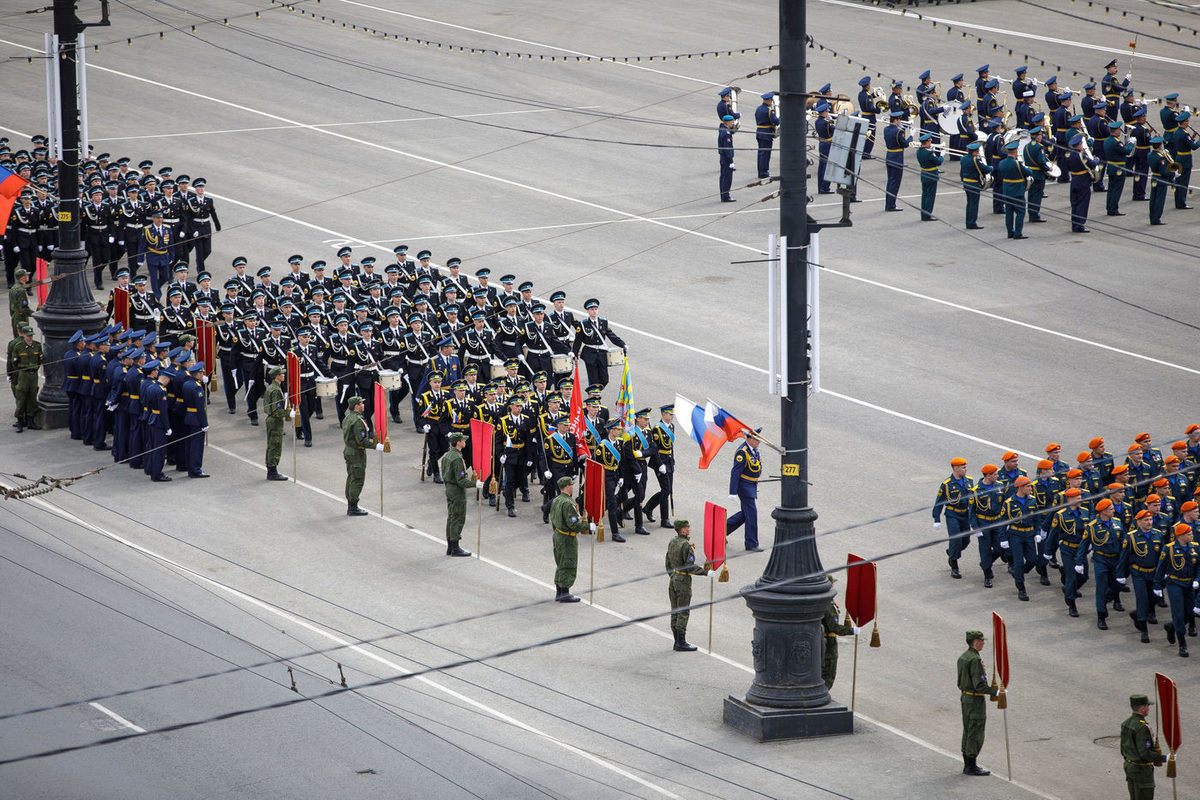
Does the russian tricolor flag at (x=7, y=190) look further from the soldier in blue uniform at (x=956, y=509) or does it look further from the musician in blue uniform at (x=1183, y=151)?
the musician in blue uniform at (x=1183, y=151)

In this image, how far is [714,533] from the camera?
18.5m

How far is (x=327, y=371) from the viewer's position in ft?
82.5

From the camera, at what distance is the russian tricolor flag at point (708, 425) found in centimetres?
1792

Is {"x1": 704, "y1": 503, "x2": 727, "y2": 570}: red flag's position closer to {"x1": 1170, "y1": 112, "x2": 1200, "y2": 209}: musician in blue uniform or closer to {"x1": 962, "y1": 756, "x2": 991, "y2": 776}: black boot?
{"x1": 962, "y1": 756, "x2": 991, "y2": 776}: black boot

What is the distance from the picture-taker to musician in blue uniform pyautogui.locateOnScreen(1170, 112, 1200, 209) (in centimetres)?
3453

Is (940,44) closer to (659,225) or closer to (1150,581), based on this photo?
(659,225)

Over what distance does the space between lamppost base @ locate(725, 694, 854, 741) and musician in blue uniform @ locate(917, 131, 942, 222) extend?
65.3ft

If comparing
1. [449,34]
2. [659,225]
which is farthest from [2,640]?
[449,34]

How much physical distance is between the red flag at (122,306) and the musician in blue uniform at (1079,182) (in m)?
18.8

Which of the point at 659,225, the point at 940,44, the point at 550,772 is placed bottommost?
the point at 550,772

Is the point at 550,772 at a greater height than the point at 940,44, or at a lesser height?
lesser

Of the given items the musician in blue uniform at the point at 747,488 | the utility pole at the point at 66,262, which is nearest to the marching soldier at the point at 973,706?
the musician in blue uniform at the point at 747,488

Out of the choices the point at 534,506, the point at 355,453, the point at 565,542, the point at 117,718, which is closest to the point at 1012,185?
the point at 534,506

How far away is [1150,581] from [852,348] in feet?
35.1
